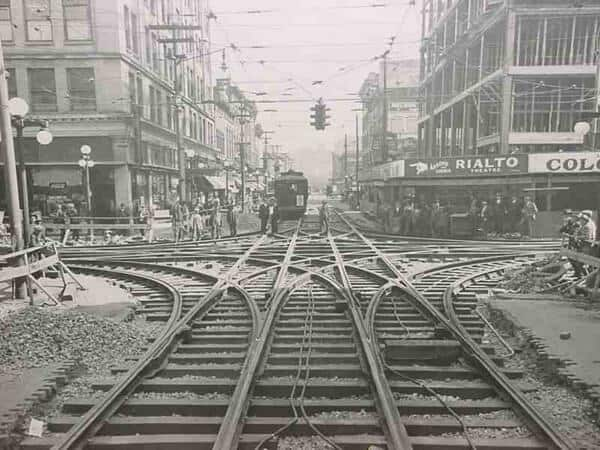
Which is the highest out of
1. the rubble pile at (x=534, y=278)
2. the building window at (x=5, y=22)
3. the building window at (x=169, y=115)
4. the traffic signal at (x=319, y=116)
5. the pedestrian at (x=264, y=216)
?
the building window at (x=5, y=22)

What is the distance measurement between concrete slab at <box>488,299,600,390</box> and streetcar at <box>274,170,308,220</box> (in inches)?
807

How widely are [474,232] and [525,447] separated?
17295mm

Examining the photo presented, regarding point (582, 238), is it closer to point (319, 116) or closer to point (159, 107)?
point (319, 116)

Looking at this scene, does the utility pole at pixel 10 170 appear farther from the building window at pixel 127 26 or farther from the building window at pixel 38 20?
the building window at pixel 127 26

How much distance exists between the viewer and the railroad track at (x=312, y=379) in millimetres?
3865

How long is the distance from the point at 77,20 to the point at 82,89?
12.2 feet

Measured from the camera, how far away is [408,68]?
70.3 m

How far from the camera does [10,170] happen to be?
27.9ft

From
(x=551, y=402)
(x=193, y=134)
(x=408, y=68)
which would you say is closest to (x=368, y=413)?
Result: (x=551, y=402)

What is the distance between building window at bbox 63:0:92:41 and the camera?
25031mm

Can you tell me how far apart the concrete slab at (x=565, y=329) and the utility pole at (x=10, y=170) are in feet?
29.3

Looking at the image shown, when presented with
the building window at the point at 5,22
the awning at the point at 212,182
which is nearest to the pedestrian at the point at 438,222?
the awning at the point at 212,182

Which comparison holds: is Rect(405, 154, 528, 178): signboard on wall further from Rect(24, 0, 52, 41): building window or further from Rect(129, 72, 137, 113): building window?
Rect(24, 0, 52, 41): building window

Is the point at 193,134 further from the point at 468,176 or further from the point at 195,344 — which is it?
the point at 195,344
